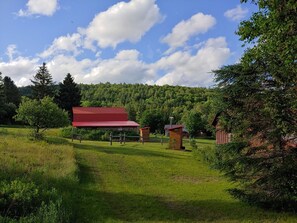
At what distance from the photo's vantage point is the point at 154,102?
11531 centimetres

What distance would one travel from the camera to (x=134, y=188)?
14.3 meters

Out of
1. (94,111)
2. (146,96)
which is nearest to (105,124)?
(94,111)

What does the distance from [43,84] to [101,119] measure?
83.8ft

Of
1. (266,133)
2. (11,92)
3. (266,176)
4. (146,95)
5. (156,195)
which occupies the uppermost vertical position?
(146,95)

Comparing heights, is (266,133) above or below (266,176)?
above

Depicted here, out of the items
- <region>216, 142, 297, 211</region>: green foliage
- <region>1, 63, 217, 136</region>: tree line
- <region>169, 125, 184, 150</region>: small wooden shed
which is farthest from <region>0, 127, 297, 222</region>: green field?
<region>169, 125, 184, 150</region>: small wooden shed

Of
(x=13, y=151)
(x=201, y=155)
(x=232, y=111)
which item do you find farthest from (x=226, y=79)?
(x=13, y=151)

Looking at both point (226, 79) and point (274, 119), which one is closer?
point (274, 119)

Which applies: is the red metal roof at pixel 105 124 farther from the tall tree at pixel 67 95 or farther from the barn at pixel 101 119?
the tall tree at pixel 67 95

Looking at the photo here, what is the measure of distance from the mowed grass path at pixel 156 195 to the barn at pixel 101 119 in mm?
24046

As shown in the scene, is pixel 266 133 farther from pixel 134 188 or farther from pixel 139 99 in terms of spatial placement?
pixel 139 99

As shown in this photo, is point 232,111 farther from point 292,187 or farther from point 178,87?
point 178,87

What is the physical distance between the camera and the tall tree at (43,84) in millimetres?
69000

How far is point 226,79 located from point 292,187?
5047 mm
